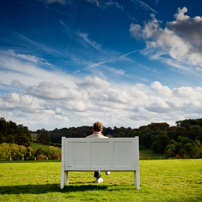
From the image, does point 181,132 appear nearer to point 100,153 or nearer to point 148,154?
point 148,154

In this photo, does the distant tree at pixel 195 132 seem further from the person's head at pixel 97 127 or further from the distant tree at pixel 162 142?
the person's head at pixel 97 127

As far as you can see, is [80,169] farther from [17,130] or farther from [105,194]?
[17,130]

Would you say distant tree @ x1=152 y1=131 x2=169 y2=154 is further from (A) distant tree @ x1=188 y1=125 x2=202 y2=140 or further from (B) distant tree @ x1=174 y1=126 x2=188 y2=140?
(A) distant tree @ x1=188 y1=125 x2=202 y2=140

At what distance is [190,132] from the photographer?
80000mm

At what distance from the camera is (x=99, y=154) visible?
6.63 metres

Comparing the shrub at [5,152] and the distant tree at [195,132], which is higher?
the distant tree at [195,132]

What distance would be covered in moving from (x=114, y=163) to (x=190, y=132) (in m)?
80.3

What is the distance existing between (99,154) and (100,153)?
0.04 metres

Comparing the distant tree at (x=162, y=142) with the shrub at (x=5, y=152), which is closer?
the shrub at (x=5, y=152)

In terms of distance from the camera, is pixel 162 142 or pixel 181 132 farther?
pixel 181 132

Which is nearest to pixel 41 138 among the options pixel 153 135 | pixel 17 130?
pixel 17 130

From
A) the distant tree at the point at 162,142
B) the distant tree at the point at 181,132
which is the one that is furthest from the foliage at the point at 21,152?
the distant tree at the point at 181,132

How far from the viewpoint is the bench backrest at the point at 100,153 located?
21.6 ft

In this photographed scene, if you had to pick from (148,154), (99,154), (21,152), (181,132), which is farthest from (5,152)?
(99,154)
